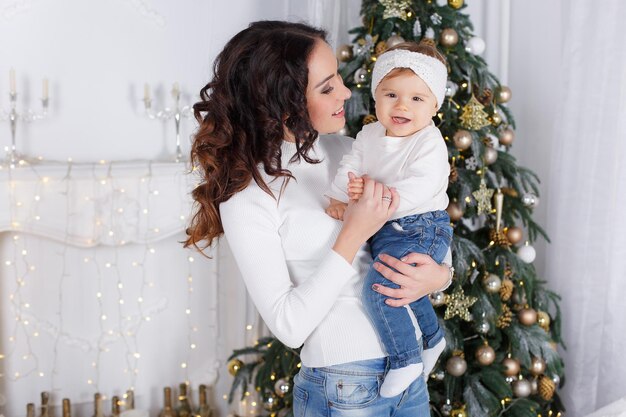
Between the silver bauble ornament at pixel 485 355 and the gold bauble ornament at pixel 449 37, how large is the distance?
1038 mm

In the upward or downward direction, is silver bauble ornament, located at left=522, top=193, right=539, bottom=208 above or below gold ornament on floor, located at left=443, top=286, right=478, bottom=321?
above

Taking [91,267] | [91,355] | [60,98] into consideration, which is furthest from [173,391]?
[60,98]

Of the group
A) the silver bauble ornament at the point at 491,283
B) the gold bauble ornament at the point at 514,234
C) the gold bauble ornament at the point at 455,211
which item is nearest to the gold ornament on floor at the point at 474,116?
the gold bauble ornament at the point at 455,211

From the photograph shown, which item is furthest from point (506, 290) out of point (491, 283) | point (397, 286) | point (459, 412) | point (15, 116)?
point (15, 116)

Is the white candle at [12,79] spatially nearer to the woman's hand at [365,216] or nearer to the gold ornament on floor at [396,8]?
the gold ornament on floor at [396,8]

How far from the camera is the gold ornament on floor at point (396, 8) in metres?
2.41

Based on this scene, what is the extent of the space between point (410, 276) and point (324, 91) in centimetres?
46

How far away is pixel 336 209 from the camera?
1.64 metres

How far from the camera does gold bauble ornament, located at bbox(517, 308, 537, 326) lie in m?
2.56

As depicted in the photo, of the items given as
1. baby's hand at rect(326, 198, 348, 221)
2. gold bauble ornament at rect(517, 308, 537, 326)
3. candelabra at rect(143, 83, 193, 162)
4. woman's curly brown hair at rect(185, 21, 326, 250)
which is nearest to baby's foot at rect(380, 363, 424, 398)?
baby's hand at rect(326, 198, 348, 221)

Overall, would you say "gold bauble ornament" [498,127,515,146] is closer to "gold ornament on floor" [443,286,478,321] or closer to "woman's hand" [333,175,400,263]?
"gold ornament on floor" [443,286,478,321]

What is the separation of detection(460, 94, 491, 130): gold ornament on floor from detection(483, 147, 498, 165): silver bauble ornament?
0.29ft

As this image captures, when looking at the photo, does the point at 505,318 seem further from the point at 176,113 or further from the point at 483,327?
the point at 176,113

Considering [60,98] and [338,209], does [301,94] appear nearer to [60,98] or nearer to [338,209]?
[338,209]
